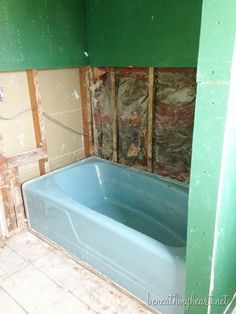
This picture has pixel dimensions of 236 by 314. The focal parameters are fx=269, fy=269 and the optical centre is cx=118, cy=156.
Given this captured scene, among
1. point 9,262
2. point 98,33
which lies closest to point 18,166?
point 9,262

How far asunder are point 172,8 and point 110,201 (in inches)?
65.6

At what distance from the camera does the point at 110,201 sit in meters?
2.55

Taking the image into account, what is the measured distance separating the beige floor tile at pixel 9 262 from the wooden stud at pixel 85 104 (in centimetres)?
117

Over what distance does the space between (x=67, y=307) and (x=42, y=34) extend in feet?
6.29

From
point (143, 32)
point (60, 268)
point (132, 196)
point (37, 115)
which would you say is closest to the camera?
point (60, 268)

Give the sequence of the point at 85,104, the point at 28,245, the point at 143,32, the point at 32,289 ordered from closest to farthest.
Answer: the point at 32,289 < the point at 143,32 < the point at 28,245 < the point at 85,104

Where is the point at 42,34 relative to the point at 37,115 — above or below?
above

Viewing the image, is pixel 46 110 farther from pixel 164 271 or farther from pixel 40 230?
pixel 164 271

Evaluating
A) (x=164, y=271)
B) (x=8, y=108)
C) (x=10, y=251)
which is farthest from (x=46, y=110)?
(x=164, y=271)

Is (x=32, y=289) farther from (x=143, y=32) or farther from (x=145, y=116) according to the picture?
(x=143, y=32)

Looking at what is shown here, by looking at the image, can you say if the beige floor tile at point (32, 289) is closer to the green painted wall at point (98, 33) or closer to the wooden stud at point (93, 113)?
the wooden stud at point (93, 113)

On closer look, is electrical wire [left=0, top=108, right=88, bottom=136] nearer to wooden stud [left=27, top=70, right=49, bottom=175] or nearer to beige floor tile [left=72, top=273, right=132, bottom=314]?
wooden stud [left=27, top=70, right=49, bottom=175]


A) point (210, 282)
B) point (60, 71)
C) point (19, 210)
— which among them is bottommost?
point (19, 210)

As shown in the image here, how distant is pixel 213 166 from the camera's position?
1.02 metres
